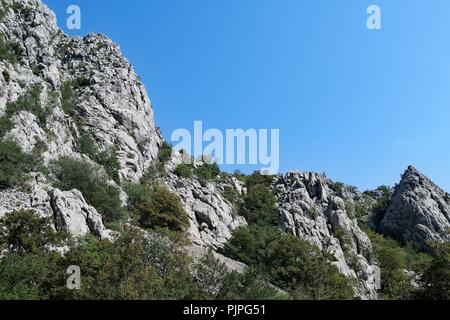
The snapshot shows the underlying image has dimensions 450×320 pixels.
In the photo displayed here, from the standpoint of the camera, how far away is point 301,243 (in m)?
45.4

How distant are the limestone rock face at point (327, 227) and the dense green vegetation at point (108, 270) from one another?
25872mm

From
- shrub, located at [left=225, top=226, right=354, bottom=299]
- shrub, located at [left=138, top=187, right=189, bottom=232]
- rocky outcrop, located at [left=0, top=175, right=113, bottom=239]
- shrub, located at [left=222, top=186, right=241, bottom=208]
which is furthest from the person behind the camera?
shrub, located at [left=222, top=186, right=241, bottom=208]

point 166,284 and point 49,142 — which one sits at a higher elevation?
point 49,142

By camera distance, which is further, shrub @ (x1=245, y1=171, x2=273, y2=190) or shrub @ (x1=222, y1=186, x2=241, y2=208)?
shrub @ (x1=245, y1=171, x2=273, y2=190)

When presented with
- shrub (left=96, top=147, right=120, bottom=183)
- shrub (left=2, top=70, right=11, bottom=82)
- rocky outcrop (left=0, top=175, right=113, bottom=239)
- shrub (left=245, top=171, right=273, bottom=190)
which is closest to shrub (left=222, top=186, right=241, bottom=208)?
shrub (left=245, top=171, right=273, bottom=190)

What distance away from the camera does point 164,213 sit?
4575 centimetres

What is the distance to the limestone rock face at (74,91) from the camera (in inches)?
1796

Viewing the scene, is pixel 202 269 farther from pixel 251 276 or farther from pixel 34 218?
pixel 34 218

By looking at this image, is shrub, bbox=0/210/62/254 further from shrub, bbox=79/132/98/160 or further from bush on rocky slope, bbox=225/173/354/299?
shrub, bbox=79/132/98/160

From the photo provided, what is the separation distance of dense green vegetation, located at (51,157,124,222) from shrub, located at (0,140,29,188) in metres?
3.39

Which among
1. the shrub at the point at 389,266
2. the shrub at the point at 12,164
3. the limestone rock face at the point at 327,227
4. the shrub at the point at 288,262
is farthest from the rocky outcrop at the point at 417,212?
the shrub at the point at 12,164

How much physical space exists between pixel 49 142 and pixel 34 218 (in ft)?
61.1

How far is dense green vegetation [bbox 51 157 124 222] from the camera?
39875 mm
